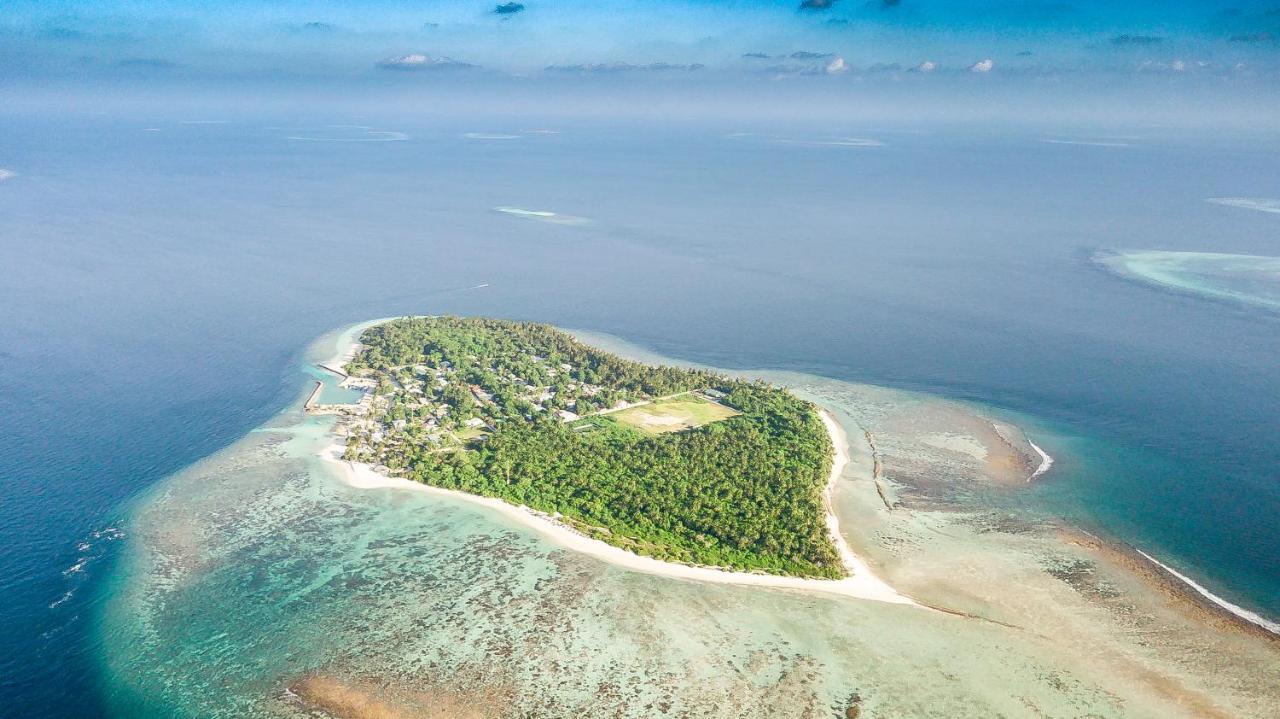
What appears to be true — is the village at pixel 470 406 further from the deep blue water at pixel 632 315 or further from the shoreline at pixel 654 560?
the deep blue water at pixel 632 315

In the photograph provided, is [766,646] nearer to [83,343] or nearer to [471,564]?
[471,564]

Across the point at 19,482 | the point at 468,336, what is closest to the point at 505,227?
the point at 468,336

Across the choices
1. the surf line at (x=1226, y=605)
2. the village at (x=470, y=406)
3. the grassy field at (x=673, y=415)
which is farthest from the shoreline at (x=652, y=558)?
the surf line at (x=1226, y=605)

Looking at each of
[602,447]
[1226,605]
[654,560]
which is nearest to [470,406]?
[602,447]

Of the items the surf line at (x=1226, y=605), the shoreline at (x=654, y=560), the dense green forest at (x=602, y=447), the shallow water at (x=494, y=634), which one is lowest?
the shallow water at (x=494, y=634)

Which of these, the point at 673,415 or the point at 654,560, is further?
the point at 673,415

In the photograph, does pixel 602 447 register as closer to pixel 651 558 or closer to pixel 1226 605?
pixel 651 558
